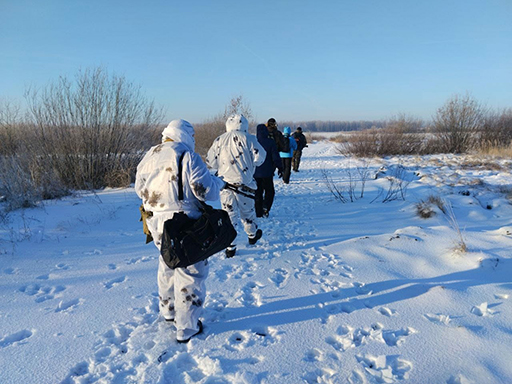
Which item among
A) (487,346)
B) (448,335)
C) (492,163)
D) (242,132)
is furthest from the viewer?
(492,163)

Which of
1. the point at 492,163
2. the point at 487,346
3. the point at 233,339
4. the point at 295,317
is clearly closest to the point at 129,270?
the point at 233,339

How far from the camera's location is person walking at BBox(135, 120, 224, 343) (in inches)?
86.4

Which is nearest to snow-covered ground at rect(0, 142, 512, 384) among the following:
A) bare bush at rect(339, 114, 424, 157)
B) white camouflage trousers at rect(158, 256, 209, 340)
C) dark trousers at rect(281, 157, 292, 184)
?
white camouflage trousers at rect(158, 256, 209, 340)

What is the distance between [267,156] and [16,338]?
437 cm

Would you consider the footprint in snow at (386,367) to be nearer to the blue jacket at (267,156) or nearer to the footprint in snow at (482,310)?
the footprint in snow at (482,310)

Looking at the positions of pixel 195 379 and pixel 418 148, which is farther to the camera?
pixel 418 148

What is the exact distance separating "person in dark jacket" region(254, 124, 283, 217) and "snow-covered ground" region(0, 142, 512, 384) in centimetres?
75

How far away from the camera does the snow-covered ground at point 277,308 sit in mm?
2047

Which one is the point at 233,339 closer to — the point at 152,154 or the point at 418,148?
the point at 152,154

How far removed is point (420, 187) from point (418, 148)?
12511 millimetres

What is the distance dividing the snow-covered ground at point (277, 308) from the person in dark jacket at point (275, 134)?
251cm

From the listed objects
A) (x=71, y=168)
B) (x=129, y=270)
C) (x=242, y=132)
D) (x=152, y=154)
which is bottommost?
(x=129, y=270)

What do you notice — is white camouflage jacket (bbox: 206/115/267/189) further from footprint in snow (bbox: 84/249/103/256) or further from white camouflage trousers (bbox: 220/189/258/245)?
footprint in snow (bbox: 84/249/103/256)

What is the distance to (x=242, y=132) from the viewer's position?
13.7 ft
